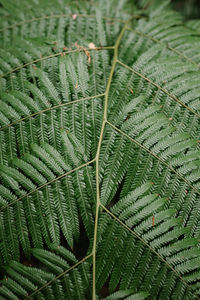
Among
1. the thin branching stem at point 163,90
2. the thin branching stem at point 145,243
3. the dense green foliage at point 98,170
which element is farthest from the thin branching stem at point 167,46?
the thin branching stem at point 145,243

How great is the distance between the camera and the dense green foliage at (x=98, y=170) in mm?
1307

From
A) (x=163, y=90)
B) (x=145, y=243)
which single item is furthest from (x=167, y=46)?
(x=145, y=243)

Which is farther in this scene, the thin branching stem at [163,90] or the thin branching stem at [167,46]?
the thin branching stem at [167,46]

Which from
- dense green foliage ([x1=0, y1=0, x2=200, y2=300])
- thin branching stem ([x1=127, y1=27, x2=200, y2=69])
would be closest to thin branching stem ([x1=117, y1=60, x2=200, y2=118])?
dense green foliage ([x1=0, y1=0, x2=200, y2=300])

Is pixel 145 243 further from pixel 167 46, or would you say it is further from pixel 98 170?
pixel 167 46

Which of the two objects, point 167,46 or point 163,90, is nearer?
point 163,90

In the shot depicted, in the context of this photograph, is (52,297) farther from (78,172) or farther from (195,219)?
(195,219)

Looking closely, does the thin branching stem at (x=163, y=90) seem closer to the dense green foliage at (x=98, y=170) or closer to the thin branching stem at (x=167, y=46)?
the dense green foliage at (x=98, y=170)

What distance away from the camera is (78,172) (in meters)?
1.42

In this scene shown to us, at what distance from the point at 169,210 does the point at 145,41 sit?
117 centimetres

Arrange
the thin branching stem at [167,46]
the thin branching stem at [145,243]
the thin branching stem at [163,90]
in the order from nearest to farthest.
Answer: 1. the thin branching stem at [145,243]
2. the thin branching stem at [163,90]
3. the thin branching stem at [167,46]

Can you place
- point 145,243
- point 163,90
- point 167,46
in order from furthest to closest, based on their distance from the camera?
point 167,46
point 163,90
point 145,243

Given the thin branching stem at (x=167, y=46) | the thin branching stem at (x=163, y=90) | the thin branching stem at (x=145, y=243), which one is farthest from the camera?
the thin branching stem at (x=167, y=46)

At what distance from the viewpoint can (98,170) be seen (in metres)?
1.43
